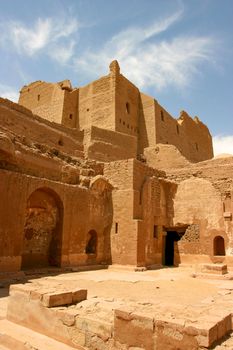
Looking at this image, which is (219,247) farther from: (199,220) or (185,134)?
(185,134)

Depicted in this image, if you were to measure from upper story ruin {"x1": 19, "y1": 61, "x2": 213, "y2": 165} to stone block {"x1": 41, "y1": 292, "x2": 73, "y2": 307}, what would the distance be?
67.2ft

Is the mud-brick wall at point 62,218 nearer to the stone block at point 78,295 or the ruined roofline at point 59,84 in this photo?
the stone block at point 78,295

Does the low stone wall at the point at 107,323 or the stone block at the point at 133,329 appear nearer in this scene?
the low stone wall at the point at 107,323

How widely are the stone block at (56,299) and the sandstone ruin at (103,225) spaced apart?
0.02m

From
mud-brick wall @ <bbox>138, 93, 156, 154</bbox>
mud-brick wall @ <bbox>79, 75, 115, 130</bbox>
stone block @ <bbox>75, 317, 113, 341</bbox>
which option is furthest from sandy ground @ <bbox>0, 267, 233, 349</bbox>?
mud-brick wall @ <bbox>138, 93, 156, 154</bbox>

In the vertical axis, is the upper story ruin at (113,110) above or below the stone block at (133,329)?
above

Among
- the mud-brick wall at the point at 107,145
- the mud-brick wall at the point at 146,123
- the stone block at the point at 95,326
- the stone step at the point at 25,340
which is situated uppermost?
the mud-brick wall at the point at 146,123

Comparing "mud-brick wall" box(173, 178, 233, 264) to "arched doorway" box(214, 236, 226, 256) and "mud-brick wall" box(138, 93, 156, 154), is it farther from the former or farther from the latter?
"mud-brick wall" box(138, 93, 156, 154)

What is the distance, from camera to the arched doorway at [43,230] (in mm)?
13055

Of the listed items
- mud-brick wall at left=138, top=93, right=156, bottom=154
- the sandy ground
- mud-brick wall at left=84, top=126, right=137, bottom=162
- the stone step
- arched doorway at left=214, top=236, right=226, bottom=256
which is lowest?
the stone step

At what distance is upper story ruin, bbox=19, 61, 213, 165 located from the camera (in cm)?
2844

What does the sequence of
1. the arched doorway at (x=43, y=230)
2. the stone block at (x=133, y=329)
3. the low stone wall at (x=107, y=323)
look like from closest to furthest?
the low stone wall at (x=107, y=323) → the stone block at (x=133, y=329) → the arched doorway at (x=43, y=230)

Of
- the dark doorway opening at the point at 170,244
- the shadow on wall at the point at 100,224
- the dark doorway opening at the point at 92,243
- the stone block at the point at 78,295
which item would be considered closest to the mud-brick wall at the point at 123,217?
the shadow on wall at the point at 100,224

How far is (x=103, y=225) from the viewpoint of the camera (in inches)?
625
